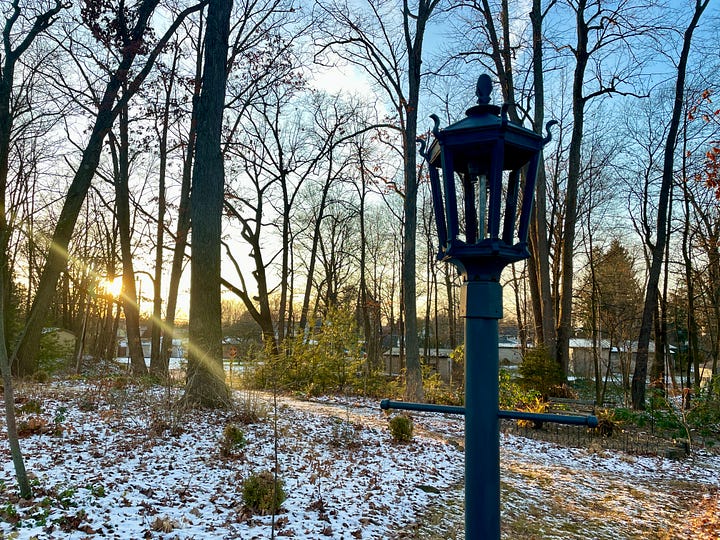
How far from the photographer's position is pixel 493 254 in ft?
5.86

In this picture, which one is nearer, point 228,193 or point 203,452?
point 203,452

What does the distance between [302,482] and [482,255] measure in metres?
3.88

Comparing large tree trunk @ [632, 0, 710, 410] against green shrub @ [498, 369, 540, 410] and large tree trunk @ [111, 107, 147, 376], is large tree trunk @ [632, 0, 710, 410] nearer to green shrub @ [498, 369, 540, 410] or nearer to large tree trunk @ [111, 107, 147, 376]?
green shrub @ [498, 369, 540, 410]

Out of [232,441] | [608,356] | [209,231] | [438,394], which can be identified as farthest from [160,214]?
[608,356]

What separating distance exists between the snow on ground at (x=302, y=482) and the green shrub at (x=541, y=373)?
2.71 m

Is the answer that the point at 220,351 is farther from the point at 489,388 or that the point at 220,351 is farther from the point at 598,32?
the point at 598,32

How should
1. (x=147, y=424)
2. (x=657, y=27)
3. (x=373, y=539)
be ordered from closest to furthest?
(x=373, y=539)
(x=147, y=424)
(x=657, y=27)

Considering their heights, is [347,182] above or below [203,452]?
above

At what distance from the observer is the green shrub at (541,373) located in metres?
10.4

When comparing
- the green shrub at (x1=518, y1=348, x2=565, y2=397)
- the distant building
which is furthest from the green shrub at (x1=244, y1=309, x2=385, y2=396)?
the distant building

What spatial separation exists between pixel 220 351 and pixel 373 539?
4.41m

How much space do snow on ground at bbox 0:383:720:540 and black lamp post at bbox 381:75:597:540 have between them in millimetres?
2441

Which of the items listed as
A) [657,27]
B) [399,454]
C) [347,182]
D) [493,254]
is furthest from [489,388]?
[347,182]

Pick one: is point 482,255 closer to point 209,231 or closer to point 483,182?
point 483,182
